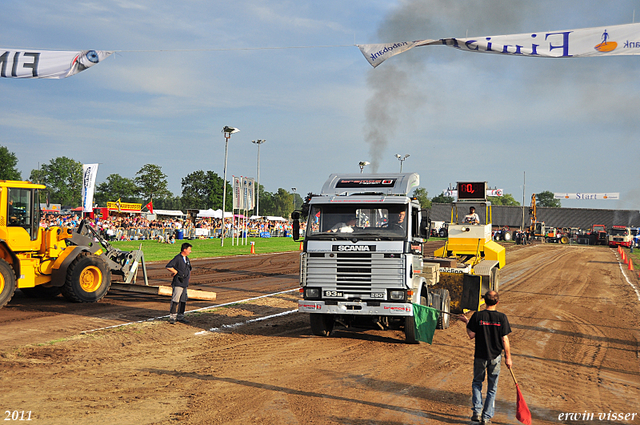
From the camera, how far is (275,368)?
828 cm

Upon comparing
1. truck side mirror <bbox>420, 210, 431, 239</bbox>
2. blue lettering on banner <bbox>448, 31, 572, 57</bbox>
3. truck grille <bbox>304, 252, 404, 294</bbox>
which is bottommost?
truck grille <bbox>304, 252, 404, 294</bbox>

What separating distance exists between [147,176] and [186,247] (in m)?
114

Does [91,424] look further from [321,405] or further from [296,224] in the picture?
[296,224]

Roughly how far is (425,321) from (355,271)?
1.61 m

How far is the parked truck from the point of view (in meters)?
9.61

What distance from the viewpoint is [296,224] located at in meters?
10.5

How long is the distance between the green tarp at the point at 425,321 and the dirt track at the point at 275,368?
467mm

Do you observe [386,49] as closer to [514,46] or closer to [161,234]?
[514,46]

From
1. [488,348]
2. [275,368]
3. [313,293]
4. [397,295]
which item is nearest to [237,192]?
[313,293]

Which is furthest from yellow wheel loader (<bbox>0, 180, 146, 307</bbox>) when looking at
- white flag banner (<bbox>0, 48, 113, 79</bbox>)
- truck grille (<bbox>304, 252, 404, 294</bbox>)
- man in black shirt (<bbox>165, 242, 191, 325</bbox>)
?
truck grille (<bbox>304, 252, 404, 294</bbox>)

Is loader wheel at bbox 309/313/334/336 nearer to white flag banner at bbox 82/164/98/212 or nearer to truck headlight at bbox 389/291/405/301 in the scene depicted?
truck headlight at bbox 389/291/405/301

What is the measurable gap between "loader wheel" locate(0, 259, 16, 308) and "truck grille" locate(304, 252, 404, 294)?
7.47 metres

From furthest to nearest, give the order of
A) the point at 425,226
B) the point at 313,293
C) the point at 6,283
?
the point at 6,283 → the point at 425,226 → the point at 313,293

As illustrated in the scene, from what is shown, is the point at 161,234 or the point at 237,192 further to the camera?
the point at 161,234
